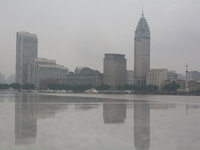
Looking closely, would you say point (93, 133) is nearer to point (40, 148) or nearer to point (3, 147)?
point (40, 148)

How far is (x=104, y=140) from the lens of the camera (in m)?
19.1

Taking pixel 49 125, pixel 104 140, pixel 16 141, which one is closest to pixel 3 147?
pixel 16 141

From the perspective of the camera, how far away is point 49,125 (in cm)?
2550

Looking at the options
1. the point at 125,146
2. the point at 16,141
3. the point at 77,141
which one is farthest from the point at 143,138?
the point at 16,141

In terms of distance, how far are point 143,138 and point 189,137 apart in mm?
3329

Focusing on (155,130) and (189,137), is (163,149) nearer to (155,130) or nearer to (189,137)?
(189,137)

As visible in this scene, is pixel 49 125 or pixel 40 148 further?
pixel 49 125

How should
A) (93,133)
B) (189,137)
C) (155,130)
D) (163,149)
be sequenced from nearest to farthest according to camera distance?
(163,149)
(189,137)
(93,133)
(155,130)

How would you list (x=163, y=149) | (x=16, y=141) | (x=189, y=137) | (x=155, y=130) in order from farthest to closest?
(x=155, y=130) → (x=189, y=137) → (x=16, y=141) → (x=163, y=149)

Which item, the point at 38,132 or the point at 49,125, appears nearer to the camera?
the point at 38,132

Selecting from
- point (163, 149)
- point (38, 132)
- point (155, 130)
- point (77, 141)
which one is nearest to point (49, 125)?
point (38, 132)

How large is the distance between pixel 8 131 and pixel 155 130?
11564 millimetres

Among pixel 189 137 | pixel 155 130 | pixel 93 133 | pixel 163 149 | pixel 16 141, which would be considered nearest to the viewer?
pixel 163 149

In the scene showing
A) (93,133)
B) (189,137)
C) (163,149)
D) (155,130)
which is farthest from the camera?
(155,130)
